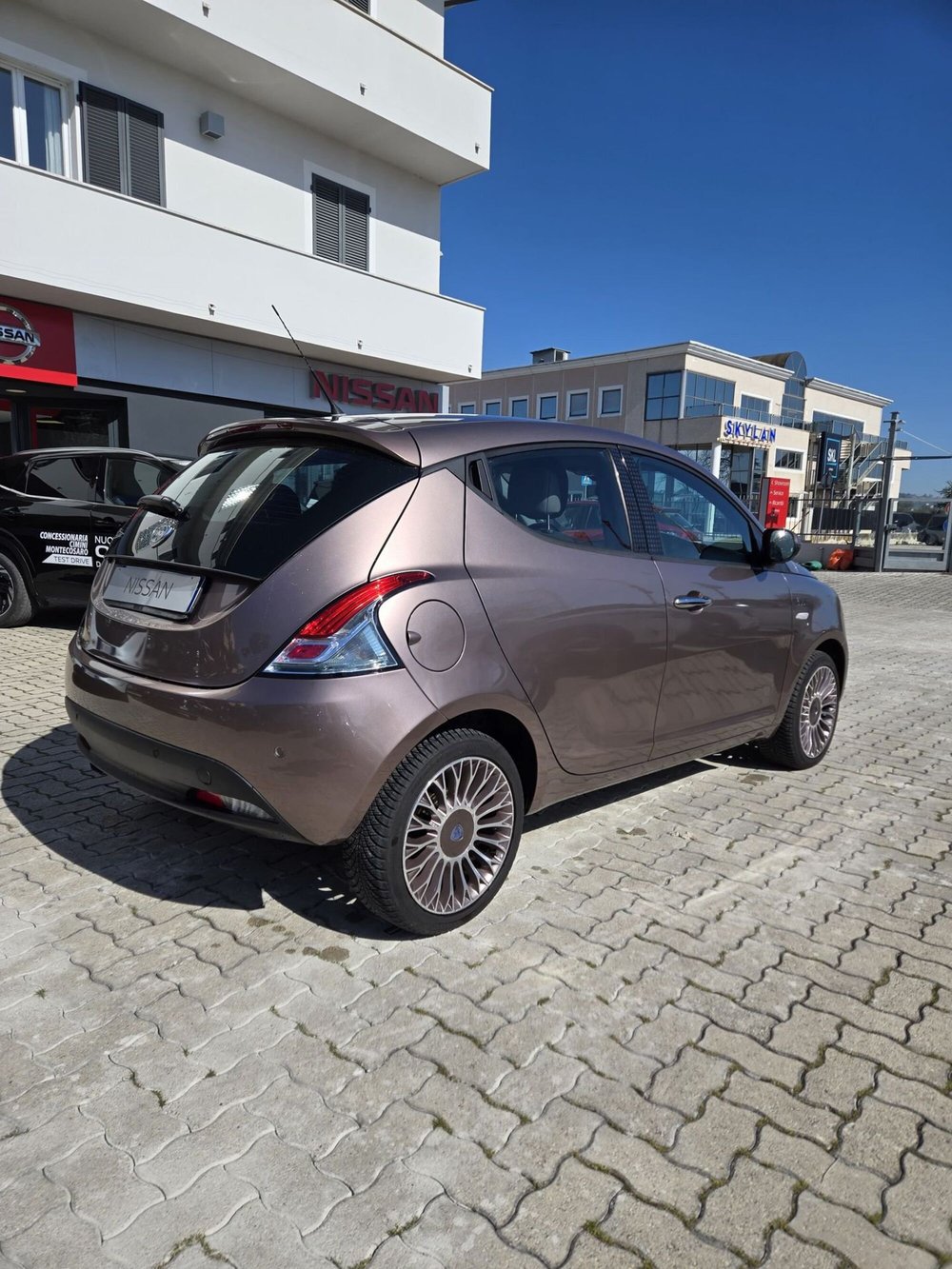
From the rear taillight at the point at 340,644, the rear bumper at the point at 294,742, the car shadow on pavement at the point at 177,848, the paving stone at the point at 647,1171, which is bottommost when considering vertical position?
the paving stone at the point at 647,1171

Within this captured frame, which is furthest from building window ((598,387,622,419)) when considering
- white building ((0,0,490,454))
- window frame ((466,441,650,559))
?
window frame ((466,441,650,559))

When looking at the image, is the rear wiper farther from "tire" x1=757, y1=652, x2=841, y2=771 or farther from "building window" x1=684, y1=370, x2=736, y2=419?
"building window" x1=684, y1=370, x2=736, y2=419

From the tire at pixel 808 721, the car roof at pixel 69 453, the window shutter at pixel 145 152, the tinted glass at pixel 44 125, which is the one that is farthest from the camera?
the window shutter at pixel 145 152

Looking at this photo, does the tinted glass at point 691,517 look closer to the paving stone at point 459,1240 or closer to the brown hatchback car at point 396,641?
the brown hatchback car at point 396,641

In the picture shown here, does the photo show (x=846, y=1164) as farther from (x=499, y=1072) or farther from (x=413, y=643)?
(x=413, y=643)

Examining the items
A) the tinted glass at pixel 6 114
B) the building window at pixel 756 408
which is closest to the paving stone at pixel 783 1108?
the tinted glass at pixel 6 114

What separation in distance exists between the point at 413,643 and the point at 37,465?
6.60 metres

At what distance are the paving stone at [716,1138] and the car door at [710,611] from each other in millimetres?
1705

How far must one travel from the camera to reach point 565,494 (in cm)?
329

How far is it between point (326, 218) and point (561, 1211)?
15701 mm

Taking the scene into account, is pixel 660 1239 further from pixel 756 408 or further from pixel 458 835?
pixel 756 408

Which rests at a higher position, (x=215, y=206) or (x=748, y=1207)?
(x=215, y=206)

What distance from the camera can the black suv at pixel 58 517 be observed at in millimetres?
7543

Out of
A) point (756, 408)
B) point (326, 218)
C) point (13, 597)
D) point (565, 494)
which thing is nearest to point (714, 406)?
point (756, 408)
